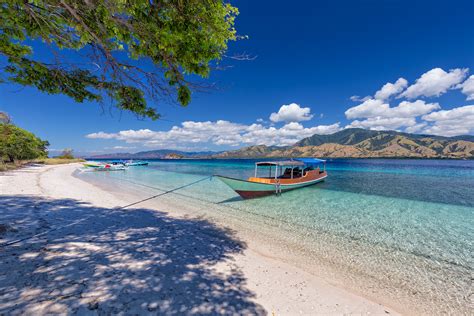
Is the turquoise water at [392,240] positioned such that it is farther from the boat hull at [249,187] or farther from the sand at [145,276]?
the sand at [145,276]

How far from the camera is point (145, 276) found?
12.4 feet

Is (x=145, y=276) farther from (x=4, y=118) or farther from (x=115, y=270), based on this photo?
(x=4, y=118)

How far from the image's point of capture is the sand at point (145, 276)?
118 inches

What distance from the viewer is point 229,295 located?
350 cm

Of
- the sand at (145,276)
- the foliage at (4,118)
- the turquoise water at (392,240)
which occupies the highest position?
the foliage at (4,118)

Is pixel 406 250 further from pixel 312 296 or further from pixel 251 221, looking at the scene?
pixel 251 221

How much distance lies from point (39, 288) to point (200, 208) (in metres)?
8.25

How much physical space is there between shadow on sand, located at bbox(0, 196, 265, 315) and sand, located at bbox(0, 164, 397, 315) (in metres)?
0.01

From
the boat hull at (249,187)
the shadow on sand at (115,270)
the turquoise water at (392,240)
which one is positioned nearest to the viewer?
the shadow on sand at (115,270)

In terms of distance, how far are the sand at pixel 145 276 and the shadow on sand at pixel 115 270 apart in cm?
1

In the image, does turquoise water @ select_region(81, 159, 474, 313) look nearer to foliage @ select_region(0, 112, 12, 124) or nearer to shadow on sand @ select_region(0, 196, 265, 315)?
shadow on sand @ select_region(0, 196, 265, 315)

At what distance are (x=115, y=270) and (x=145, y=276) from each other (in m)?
0.68

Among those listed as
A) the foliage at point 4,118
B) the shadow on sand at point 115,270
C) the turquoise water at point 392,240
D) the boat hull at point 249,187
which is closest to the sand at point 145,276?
the shadow on sand at point 115,270

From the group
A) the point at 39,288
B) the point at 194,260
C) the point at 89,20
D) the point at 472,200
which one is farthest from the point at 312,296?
the point at 472,200
